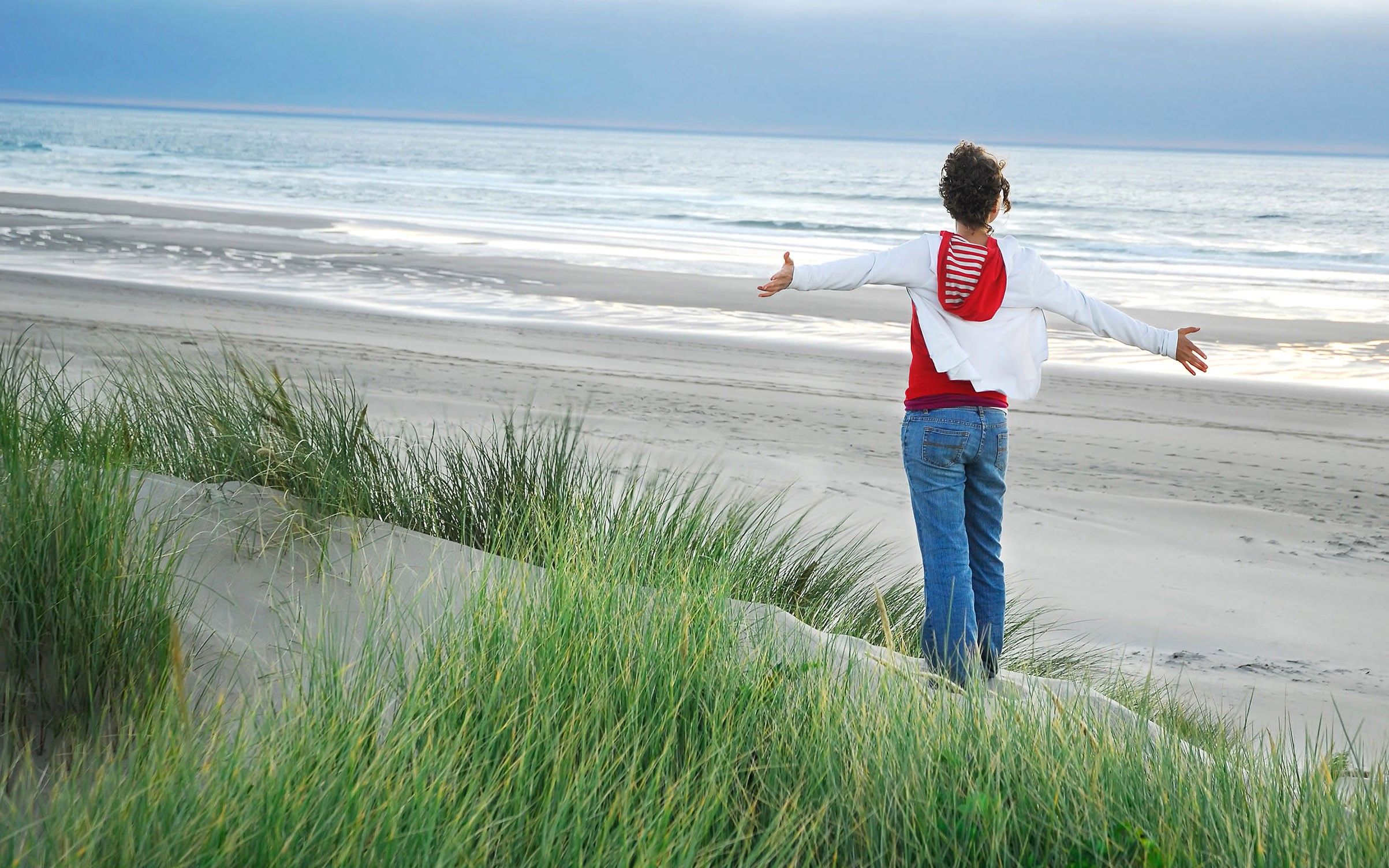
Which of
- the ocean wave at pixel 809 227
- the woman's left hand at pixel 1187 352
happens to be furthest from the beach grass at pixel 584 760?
the ocean wave at pixel 809 227

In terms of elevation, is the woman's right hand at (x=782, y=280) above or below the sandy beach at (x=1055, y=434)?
above

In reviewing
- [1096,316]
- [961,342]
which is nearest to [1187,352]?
[1096,316]

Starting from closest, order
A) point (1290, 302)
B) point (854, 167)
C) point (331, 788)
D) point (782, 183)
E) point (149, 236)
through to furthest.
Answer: point (331, 788) → point (1290, 302) → point (149, 236) → point (782, 183) → point (854, 167)

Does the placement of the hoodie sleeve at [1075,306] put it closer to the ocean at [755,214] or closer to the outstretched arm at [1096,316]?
the outstretched arm at [1096,316]

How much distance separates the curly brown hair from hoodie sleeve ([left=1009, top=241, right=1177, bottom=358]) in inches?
8.2

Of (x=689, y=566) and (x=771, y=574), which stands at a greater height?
(x=689, y=566)

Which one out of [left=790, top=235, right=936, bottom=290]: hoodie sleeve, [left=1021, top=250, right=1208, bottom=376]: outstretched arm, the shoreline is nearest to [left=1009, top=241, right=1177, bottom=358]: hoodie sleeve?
[left=1021, top=250, right=1208, bottom=376]: outstretched arm

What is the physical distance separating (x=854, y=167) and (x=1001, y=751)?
84698 millimetres

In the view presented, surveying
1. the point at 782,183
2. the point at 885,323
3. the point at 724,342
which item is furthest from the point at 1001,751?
the point at 782,183

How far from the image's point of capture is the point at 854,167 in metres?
83.5

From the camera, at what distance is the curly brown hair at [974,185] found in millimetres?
3656

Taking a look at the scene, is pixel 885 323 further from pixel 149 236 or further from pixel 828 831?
pixel 149 236

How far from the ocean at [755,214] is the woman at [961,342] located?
10280mm

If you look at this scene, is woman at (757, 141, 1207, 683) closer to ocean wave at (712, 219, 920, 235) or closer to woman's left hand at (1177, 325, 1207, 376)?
woman's left hand at (1177, 325, 1207, 376)
